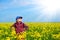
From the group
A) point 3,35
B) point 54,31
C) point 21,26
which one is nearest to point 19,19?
point 21,26

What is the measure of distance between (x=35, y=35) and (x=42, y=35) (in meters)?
0.56

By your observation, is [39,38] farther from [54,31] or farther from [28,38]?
[54,31]

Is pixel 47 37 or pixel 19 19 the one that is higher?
pixel 19 19

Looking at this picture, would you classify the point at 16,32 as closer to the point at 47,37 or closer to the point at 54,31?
the point at 47,37

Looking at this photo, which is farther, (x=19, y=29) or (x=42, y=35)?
(x=42, y=35)

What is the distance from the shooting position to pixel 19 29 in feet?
28.4

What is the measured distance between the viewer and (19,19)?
8.57 m

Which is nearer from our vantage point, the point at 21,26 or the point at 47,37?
the point at 21,26

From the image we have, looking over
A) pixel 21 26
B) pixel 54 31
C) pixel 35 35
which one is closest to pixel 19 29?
pixel 21 26

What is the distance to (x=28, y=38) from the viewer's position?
10492 millimetres

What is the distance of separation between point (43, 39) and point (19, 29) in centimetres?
193

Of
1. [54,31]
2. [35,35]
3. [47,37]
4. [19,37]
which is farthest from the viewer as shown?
[54,31]

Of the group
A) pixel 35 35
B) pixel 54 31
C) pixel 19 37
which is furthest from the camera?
pixel 54 31

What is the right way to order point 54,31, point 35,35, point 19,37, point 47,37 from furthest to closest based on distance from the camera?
point 54,31
point 47,37
point 35,35
point 19,37
